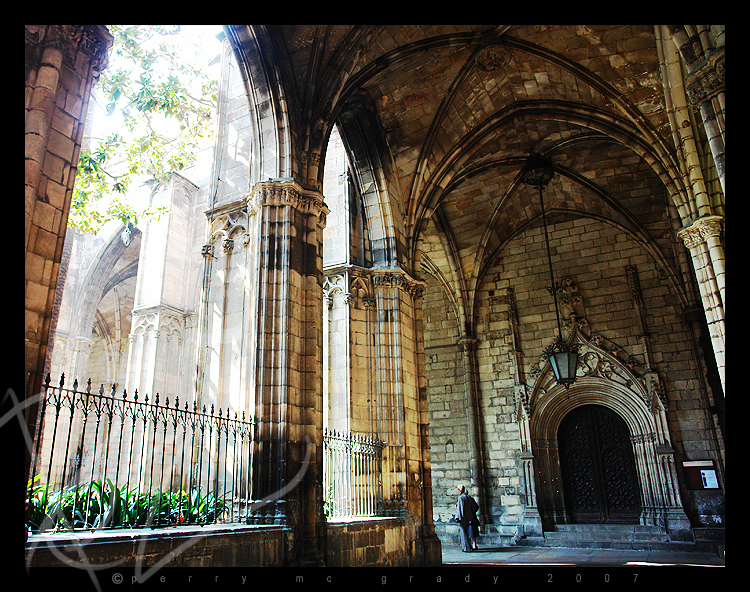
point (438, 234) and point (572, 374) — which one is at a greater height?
point (438, 234)

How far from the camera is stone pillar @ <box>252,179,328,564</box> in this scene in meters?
5.79

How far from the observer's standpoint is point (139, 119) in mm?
8391

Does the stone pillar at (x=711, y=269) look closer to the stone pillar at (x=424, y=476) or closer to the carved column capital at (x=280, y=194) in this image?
the stone pillar at (x=424, y=476)

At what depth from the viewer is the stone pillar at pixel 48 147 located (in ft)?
10.9

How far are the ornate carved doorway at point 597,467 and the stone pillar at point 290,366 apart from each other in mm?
8576

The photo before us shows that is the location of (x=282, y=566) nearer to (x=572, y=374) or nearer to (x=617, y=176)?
(x=572, y=374)

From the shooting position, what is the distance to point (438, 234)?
47.3 feet

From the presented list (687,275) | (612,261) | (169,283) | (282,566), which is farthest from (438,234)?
(282,566)

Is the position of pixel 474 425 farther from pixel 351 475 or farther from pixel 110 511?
pixel 110 511

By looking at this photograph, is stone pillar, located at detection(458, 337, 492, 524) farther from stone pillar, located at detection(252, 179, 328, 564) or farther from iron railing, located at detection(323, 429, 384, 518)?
stone pillar, located at detection(252, 179, 328, 564)

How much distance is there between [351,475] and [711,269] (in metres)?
5.54

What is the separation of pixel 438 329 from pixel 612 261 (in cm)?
477

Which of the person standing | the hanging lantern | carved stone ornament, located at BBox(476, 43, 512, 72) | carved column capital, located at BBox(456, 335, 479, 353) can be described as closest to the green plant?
the hanging lantern
